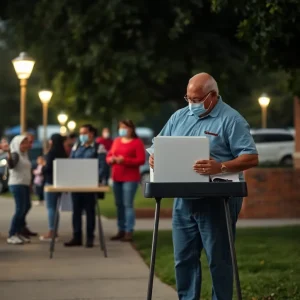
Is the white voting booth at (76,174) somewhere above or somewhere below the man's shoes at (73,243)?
above

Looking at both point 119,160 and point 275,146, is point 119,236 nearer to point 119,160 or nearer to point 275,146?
point 119,160

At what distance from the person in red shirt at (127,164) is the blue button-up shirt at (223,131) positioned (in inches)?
314

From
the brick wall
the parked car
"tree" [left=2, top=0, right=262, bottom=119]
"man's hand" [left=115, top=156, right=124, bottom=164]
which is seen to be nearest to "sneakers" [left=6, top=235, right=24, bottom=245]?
"man's hand" [left=115, top=156, right=124, bottom=164]

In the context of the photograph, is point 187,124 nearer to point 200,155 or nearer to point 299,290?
point 200,155

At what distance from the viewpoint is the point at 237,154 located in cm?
712

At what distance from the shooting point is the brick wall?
65.6 feet

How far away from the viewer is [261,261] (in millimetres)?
11922

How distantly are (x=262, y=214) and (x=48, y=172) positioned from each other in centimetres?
569

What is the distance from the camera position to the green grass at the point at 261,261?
31.9 ft

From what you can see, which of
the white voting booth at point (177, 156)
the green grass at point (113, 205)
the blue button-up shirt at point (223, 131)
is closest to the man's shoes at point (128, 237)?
the green grass at point (113, 205)

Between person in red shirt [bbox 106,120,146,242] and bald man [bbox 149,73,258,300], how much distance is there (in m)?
7.92

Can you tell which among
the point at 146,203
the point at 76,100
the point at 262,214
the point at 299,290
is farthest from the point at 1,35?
the point at 299,290

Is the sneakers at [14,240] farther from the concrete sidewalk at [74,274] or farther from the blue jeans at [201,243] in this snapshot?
the blue jeans at [201,243]

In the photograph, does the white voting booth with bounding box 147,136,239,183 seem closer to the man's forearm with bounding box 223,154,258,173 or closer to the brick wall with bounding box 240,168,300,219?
the man's forearm with bounding box 223,154,258,173
